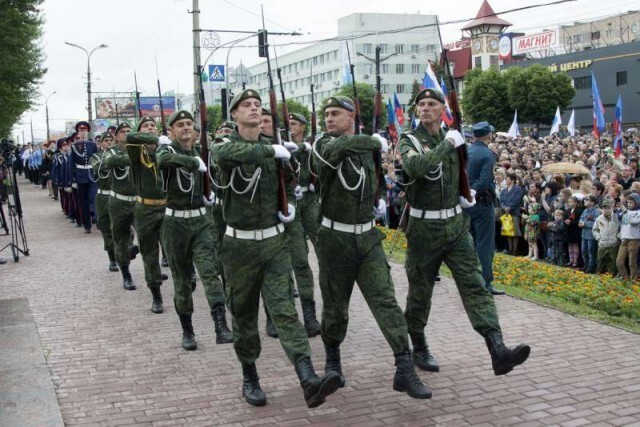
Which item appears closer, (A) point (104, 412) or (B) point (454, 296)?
(A) point (104, 412)

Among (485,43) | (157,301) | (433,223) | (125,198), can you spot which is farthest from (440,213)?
(485,43)

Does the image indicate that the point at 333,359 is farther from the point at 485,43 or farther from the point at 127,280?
the point at 485,43

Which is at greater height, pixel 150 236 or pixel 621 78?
pixel 621 78

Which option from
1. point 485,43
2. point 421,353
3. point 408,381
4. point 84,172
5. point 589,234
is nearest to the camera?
point 408,381

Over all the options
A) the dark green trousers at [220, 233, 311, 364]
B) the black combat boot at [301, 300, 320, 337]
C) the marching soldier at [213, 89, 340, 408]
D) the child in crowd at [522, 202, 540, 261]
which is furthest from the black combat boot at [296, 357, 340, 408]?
the child in crowd at [522, 202, 540, 261]

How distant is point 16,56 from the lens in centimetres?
3052

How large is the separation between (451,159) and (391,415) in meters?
2.13

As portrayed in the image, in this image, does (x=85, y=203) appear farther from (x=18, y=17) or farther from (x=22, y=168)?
(x=22, y=168)

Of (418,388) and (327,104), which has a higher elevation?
(327,104)

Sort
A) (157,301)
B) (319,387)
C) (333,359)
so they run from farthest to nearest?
(157,301)
(333,359)
(319,387)

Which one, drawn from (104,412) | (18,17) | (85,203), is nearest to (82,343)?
(104,412)

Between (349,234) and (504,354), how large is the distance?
4.73 feet

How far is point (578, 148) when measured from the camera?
78.3ft

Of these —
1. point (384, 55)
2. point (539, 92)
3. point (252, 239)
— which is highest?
point (384, 55)
